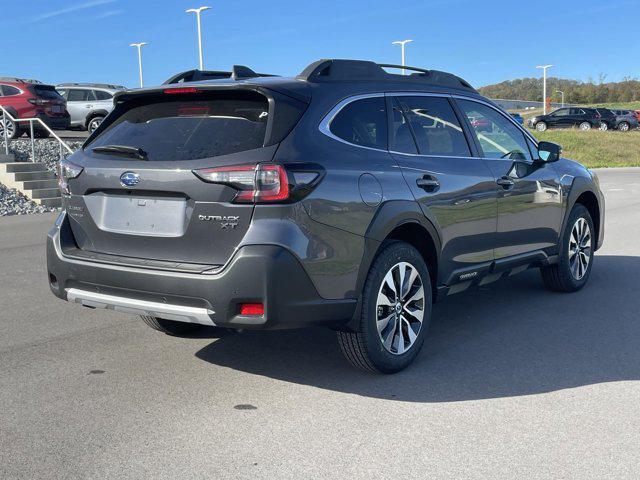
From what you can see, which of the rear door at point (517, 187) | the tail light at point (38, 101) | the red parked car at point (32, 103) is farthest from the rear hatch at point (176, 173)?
the tail light at point (38, 101)

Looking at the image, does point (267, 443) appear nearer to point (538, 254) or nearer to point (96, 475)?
point (96, 475)

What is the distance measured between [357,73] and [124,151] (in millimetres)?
1504

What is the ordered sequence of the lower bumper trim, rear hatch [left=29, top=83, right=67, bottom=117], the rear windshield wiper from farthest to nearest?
rear hatch [left=29, top=83, right=67, bottom=117], the rear windshield wiper, the lower bumper trim

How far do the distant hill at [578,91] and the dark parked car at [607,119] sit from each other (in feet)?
194

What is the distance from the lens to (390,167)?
4.61 metres

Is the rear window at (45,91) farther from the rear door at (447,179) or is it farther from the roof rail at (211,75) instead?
the rear door at (447,179)

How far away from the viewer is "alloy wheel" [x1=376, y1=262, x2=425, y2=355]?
4527 millimetres

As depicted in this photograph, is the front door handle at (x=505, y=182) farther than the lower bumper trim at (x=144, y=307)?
Yes

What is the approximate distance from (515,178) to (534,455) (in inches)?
112

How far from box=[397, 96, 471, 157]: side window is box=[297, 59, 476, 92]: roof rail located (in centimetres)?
16

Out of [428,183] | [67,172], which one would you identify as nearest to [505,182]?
[428,183]

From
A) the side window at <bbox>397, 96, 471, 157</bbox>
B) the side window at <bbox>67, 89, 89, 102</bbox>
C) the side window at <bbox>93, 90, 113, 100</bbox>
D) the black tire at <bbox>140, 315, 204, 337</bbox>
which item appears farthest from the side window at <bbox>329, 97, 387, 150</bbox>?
→ the side window at <bbox>67, 89, 89, 102</bbox>

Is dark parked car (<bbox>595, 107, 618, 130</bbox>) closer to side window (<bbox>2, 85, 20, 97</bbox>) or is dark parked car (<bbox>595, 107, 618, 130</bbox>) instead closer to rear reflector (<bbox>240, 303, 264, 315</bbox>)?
side window (<bbox>2, 85, 20, 97</bbox>)

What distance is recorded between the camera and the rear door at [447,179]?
4875mm
